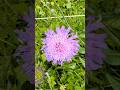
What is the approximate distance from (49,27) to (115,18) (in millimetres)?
188

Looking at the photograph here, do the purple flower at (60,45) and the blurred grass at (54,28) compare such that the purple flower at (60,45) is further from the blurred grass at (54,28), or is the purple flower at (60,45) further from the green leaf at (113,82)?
the green leaf at (113,82)

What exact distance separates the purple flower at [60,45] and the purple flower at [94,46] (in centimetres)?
4

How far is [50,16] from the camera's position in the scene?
3.04 feet

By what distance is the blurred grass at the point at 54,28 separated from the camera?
0.92 metres

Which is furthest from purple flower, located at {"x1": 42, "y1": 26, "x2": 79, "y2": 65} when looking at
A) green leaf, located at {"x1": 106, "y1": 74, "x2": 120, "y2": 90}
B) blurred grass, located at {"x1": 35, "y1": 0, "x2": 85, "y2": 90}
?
green leaf, located at {"x1": 106, "y1": 74, "x2": 120, "y2": 90}

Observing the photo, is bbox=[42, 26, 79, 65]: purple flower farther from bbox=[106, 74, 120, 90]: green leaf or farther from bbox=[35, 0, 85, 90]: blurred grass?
bbox=[106, 74, 120, 90]: green leaf

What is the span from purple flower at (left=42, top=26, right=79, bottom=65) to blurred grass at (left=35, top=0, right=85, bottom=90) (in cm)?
1

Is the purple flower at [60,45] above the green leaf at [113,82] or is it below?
above

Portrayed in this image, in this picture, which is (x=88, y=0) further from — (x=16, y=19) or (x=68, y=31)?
(x=16, y=19)

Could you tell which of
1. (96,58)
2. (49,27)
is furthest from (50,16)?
(96,58)

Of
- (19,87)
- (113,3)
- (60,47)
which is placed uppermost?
(113,3)

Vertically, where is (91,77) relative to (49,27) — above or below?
below

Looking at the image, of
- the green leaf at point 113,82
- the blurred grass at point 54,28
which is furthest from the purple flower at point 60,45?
the green leaf at point 113,82

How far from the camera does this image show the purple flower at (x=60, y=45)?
0.94 m
